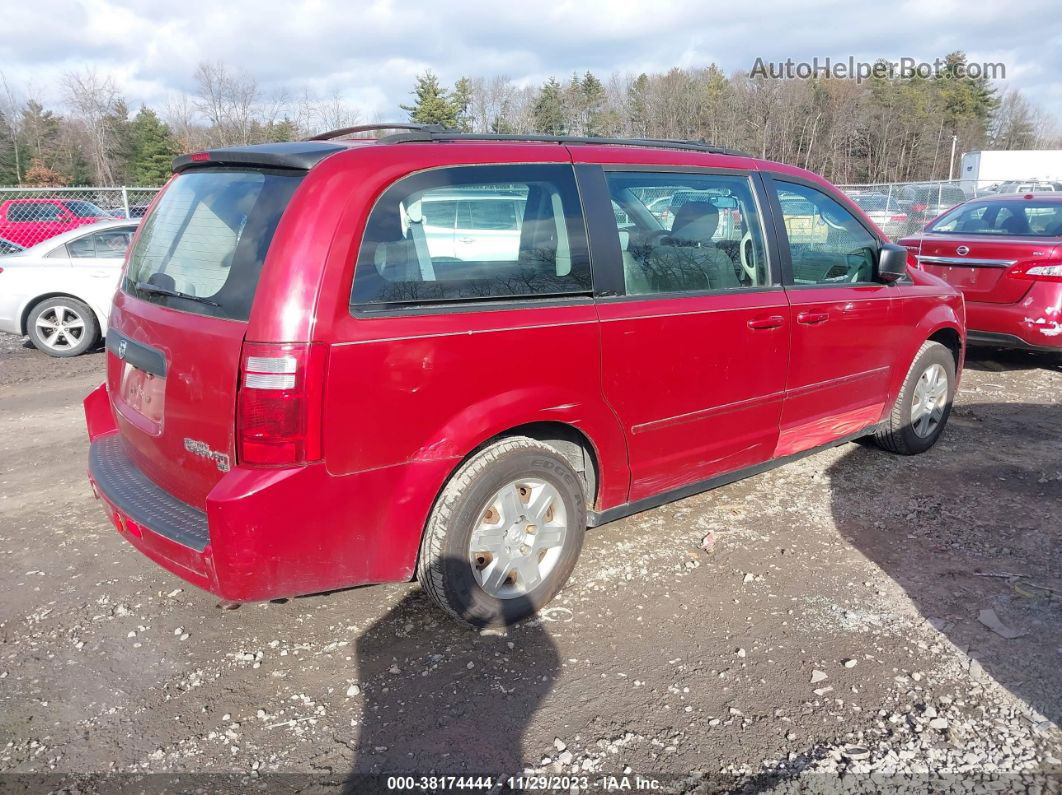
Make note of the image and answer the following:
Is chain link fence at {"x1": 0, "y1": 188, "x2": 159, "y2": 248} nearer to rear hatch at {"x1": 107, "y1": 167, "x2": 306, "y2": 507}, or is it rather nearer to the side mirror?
rear hatch at {"x1": 107, "y1": 167, "x2": 306, "y2": 507}

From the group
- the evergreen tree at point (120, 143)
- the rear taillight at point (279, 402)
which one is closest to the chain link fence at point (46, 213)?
the rear taillight at point (279, 402)

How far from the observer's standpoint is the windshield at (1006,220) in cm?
746

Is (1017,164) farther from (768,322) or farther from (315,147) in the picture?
(315,147)

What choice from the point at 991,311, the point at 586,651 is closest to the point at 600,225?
the point at 586,651

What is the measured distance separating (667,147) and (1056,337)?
5.07 metres

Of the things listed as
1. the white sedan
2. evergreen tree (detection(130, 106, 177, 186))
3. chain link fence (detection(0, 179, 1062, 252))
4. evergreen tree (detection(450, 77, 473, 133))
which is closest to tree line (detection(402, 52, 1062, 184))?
evergreen tree (detection(450, 77, 473, 133))

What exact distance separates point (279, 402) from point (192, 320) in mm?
536

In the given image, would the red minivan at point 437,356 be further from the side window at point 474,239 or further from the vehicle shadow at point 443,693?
the vehicle shadow at point 443,693

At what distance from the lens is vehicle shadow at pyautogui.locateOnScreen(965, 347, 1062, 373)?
311 inches

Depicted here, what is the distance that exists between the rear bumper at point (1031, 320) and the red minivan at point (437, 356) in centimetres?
404

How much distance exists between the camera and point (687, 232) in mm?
3734

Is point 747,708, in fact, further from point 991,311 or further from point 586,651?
point 991,311

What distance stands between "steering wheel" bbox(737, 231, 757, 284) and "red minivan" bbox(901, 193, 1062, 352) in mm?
4377

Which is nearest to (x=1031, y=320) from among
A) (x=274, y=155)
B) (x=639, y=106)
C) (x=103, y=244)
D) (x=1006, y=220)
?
(x=1006, y=220)
